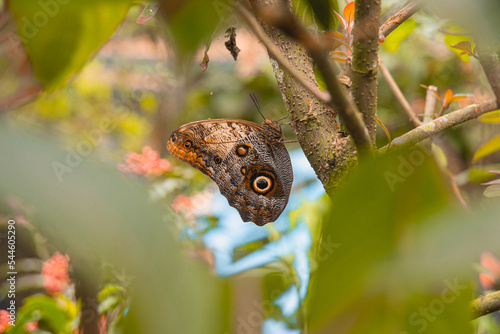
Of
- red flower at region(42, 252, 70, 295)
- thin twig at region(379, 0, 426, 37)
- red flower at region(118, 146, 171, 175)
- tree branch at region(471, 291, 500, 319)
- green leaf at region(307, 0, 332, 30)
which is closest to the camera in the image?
green leaf at region(307, 0, 332, 30)

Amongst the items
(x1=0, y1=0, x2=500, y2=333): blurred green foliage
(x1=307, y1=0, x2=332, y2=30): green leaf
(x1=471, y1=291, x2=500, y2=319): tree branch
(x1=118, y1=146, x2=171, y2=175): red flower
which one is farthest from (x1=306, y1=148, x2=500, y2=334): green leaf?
(x1=118, y1=146, x2=171, y2=175): red flower

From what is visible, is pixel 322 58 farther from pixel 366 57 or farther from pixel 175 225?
pixel 366 57

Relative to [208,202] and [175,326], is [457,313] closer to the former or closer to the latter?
[175,326]

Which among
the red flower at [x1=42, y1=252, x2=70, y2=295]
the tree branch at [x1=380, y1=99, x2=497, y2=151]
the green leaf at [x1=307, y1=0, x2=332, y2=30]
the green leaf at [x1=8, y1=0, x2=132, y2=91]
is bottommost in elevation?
the red flower at [x1=42, y1=252, x2=70, y2=295]

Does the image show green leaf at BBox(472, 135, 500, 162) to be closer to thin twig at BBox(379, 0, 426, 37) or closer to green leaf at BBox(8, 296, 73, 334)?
thin twig at BBox(379, 0, 426, 37)

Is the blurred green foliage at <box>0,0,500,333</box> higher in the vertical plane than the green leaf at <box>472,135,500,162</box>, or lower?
higher

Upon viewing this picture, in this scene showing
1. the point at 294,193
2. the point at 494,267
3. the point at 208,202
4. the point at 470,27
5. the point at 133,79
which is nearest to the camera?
the point at 470,27

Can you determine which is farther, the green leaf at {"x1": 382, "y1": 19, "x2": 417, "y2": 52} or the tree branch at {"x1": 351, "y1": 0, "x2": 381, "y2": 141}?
the green leaf at {"x1": 382, "y1": 19, "x2": 417, "y2": 52}

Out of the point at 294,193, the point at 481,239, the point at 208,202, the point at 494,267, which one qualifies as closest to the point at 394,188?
the point at 481,239

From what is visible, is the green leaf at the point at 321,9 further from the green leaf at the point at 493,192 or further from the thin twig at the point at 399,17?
the green leaf at the point at 493,192
